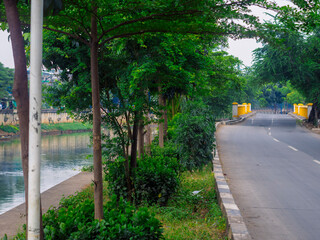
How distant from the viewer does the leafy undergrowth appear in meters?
6.52

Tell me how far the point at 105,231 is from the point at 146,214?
62 centimetres

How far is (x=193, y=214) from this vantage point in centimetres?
820

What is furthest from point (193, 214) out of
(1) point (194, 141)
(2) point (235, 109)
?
(2) point (235, 109)

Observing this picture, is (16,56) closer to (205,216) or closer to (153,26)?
(153,26)

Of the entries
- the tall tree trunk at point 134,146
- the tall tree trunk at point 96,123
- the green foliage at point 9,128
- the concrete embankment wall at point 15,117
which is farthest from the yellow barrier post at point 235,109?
the tall tree trunk at point 96,123

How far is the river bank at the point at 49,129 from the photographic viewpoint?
50.8 m

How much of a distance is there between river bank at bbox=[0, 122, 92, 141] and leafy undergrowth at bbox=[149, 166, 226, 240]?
41.7 m

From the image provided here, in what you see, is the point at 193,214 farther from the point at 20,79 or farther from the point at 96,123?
the point at 20,79

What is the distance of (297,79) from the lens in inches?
1342

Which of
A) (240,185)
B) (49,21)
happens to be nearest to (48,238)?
(49,21)

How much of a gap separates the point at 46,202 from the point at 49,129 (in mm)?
48375

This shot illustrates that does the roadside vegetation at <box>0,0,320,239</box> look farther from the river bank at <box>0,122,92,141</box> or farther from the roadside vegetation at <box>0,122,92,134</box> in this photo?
the roadside vegetation at <box>0,122,92,134</box>

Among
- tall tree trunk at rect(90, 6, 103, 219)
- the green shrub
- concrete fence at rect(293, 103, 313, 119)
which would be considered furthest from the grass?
concrete fence at rect(293, 103, 313, 119)

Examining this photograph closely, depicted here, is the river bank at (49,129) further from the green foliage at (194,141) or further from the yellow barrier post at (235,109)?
the green foliage at (194,141)
